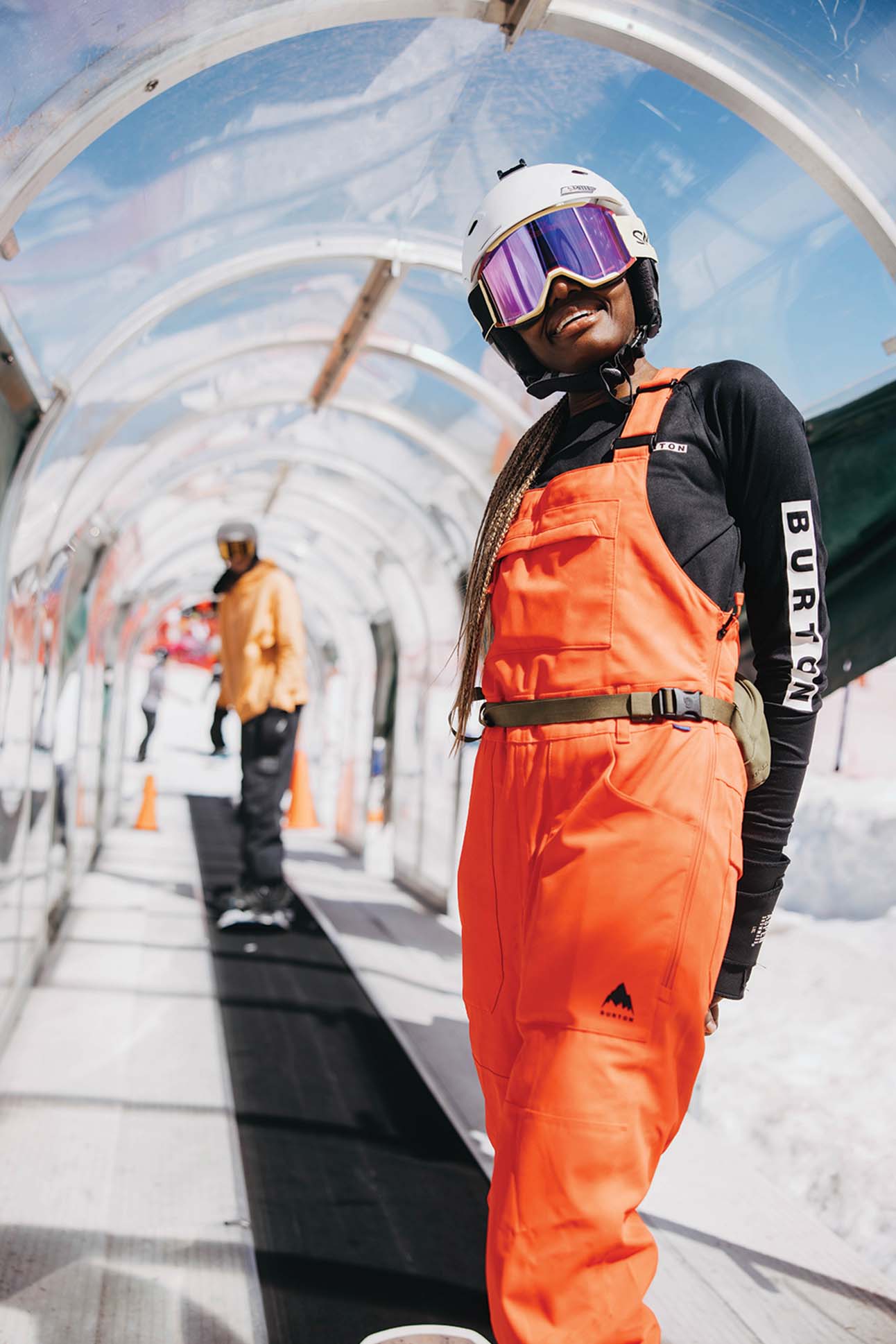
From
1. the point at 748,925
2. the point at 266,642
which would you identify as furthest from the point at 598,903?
the point at 266,642

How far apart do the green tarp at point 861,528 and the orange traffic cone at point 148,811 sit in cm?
885

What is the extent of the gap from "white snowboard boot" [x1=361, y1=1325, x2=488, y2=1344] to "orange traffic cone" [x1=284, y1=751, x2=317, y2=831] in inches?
401

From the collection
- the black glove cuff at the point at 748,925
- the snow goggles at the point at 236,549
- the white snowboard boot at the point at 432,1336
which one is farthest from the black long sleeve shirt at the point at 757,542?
the snow goggles at the point at 236,549

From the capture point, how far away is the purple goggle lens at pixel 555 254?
66.4 inches

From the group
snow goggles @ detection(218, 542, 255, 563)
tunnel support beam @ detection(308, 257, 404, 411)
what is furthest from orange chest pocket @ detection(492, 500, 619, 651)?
snow goggles @ detection(218, 542, 255, 563)

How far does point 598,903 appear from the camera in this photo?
1.44 m

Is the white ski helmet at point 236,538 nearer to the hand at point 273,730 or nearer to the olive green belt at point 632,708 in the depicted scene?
the hand at point 273,730

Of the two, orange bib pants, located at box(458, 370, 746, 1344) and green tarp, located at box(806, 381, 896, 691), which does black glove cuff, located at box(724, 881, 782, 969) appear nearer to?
orange bib pants, located at box(458, 370, 746, 1344)

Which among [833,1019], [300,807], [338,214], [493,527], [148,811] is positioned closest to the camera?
[493,527]

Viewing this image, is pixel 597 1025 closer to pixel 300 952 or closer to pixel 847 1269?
pixel 847 1269

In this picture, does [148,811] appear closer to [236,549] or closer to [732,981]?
[236,549]

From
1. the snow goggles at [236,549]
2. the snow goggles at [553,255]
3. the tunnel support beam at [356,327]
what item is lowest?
the snow goggles at [553,255]

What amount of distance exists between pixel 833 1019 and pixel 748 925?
375cm

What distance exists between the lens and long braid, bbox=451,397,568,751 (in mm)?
1783
